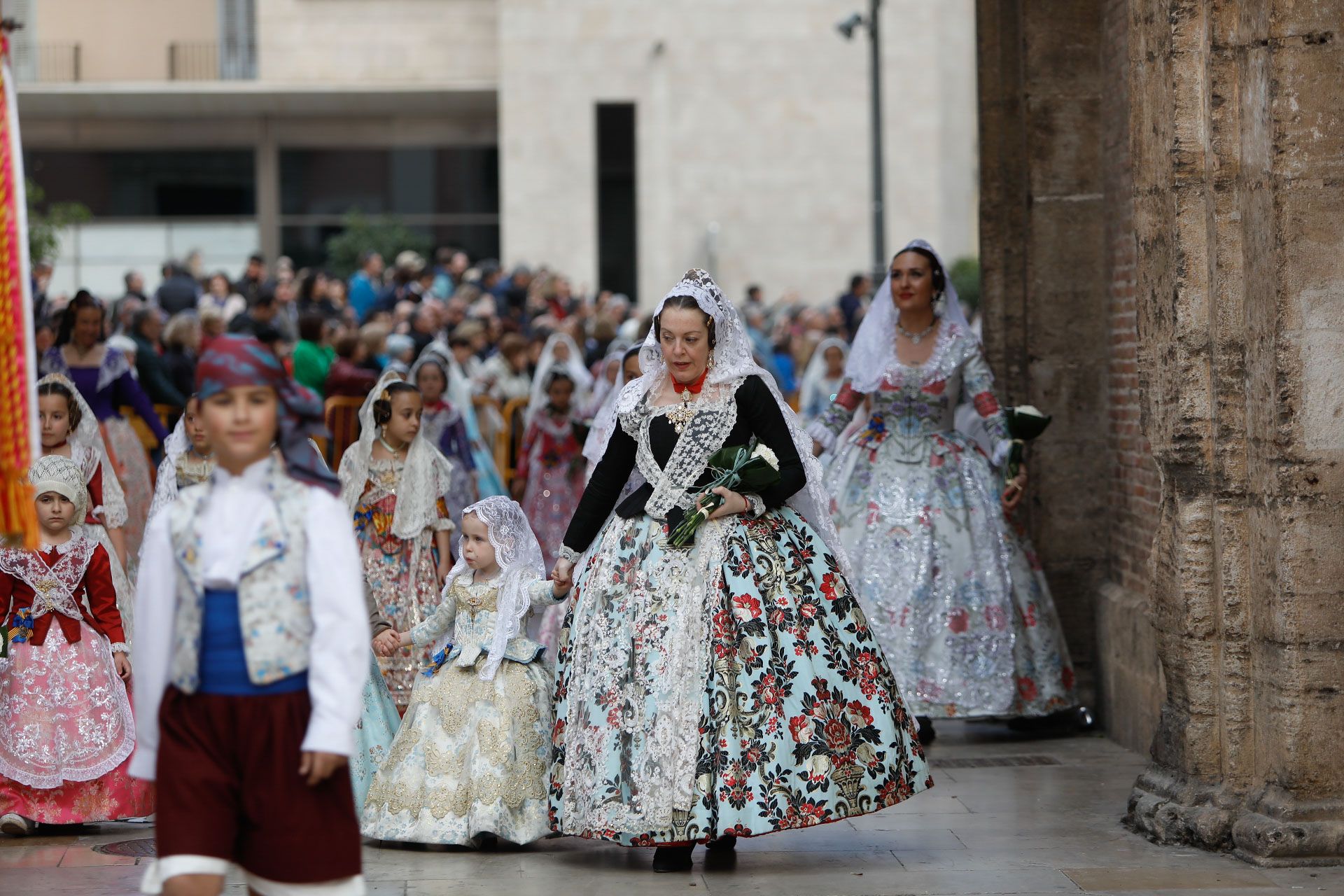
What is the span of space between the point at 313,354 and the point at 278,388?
9.09 meters

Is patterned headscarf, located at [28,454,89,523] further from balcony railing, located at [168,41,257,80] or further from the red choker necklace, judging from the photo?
balcony railing, located at [168,41,257,80]

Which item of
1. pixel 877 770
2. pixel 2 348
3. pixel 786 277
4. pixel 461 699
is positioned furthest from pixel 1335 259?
pixel 786 277

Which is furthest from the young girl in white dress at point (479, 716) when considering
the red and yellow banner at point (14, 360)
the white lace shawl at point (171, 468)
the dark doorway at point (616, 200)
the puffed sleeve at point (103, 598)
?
the dark doorway at point (616, 200)

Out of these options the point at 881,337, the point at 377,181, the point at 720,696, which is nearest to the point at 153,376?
the point at 881,337

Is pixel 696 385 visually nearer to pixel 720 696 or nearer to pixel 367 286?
pixel 720 696

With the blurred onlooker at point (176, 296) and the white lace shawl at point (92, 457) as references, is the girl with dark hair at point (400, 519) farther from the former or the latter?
the blurred onlooker at point (176, 296)

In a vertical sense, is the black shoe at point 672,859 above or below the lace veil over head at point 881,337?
below

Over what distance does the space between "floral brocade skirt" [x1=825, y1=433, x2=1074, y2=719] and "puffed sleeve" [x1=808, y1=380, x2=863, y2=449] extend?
0.74 feet

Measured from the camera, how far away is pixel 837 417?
9.11 metres

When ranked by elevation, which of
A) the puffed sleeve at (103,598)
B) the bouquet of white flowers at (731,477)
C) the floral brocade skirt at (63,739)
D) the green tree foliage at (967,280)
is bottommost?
the floral brocade skirt at (63,739)

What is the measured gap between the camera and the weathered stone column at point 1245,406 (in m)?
6.46

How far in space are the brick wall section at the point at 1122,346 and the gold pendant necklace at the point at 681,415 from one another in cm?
281

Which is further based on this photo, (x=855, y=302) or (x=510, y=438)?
(x=855, y=302)

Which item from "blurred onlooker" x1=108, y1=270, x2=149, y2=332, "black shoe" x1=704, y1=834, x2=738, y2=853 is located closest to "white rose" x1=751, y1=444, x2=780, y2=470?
"black shoe" x1=704, y1=834, x2=738, y2=853
